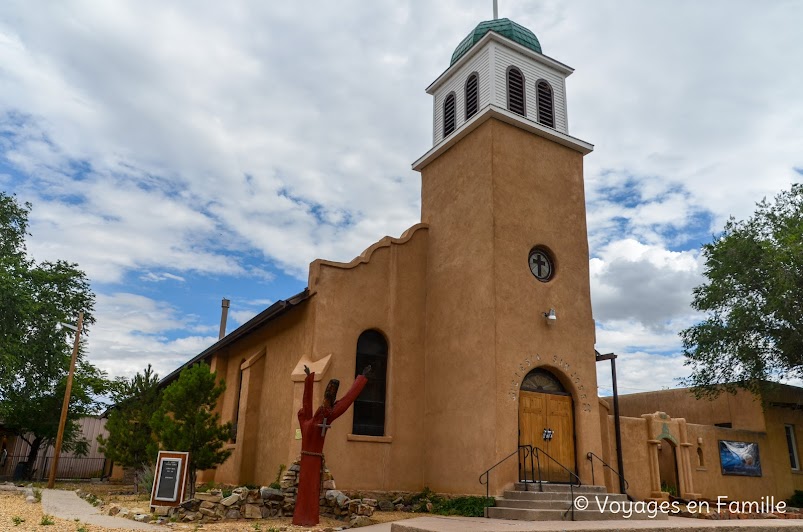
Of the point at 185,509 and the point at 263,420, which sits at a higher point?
the point at 263,420

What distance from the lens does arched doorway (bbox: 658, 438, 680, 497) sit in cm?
1933

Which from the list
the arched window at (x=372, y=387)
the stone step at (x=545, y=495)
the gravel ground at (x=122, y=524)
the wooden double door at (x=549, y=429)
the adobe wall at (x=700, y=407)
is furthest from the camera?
the adobe wall at (x=700, y=407)

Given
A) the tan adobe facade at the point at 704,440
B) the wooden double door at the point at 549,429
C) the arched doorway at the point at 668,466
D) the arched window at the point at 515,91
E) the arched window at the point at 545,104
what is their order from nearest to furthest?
the wooden double door at the point at 549,429
the arched window at the point at 515,91
the arched window at the point at 545,104
the tan adobe facade at the point at 704,440
the arched doorway at the point at 668,466

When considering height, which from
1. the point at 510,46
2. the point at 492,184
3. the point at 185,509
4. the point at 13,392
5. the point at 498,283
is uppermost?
the point at 510,46

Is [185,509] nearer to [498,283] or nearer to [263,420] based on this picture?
[263,420]

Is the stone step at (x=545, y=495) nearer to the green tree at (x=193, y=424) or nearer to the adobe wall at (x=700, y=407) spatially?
the green tree at (x=193, y=424)

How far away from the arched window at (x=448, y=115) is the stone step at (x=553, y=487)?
10336 mm

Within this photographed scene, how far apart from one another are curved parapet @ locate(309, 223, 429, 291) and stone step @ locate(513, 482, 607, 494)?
6.71 metres

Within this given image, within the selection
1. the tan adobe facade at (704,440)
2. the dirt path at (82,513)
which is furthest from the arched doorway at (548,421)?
the dirt path at (82,513)

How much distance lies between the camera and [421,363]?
16.3m

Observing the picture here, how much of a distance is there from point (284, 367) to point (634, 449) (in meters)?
10.7

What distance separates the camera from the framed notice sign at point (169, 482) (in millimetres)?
12914

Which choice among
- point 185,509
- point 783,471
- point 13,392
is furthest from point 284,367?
point 783,471

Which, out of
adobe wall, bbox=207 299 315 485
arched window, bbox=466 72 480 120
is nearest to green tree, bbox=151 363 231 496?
adobe wall, bbox=207 299 315 485
